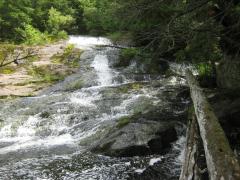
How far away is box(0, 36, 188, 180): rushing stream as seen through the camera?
8344 millimetres

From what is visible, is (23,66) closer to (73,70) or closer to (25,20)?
(73,70)

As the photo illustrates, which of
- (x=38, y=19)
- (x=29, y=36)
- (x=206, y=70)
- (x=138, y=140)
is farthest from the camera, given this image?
(x=38, y=19)

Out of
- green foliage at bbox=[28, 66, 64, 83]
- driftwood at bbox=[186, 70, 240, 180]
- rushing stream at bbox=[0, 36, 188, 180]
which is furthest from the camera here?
green foliage at bbox=[28, 66, 64, 83]

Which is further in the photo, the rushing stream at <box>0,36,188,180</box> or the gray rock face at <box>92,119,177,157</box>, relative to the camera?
the gray rock face at <box>92,119,177,157</box>

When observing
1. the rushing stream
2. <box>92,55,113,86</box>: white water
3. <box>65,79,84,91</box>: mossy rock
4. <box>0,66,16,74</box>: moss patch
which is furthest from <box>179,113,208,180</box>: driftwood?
<box>0,66,16,74</box>: moss patch

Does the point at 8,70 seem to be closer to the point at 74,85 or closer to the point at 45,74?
the point at 45,74

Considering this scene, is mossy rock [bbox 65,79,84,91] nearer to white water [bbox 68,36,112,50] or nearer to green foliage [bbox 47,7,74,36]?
white water [bbox 68,36,112,50]

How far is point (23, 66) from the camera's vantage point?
19.6 metres

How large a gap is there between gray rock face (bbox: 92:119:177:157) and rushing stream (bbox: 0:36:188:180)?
0.66 feet

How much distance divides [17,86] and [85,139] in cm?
762

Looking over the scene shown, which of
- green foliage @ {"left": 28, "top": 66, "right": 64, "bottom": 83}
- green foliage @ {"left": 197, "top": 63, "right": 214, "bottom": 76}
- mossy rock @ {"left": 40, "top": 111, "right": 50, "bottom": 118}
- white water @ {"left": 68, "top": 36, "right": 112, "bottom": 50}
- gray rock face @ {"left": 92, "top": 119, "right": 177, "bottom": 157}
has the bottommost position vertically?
gray rock face @ {"left": 92, "top": 119, "right": 177, "bottom": 157}

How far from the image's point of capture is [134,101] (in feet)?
43.0

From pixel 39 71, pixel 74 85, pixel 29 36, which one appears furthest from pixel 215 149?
pixel 29 36

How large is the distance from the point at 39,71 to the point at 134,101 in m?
7.52
